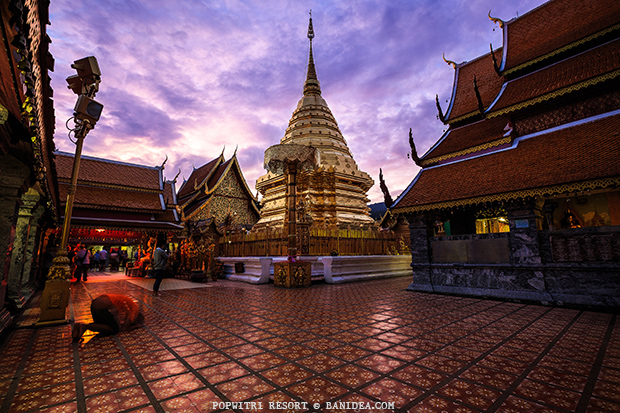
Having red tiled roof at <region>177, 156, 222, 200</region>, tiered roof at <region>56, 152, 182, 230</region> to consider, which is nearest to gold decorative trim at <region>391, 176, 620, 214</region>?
tiered roof at <region>56, 152, 182, 230</region>

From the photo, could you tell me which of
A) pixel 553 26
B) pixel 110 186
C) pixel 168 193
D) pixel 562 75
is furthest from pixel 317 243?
pixel 110 186

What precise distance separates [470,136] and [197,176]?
2185 centimetres

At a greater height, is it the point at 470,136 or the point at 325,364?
the point at 470,136

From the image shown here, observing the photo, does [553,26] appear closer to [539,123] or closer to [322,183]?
[539,123]

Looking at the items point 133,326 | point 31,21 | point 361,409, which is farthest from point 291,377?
point 31,21

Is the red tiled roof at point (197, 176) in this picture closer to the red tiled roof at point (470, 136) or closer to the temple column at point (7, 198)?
the red tiled roof at point (470, 136)

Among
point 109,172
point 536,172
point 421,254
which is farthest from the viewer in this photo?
point 109,172

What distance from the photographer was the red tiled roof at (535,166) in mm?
5324

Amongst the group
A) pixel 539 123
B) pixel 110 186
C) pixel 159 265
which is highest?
pixel 110 186

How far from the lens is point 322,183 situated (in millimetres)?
16875

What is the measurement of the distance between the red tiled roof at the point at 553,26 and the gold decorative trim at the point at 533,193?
4.26 m

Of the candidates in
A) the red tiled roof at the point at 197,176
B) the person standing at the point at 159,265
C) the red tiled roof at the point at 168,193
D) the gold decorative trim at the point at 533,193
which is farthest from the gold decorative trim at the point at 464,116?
the red tiled roof at the point at 197,176

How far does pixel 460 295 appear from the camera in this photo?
6.94 m

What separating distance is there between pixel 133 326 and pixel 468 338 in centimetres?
453
